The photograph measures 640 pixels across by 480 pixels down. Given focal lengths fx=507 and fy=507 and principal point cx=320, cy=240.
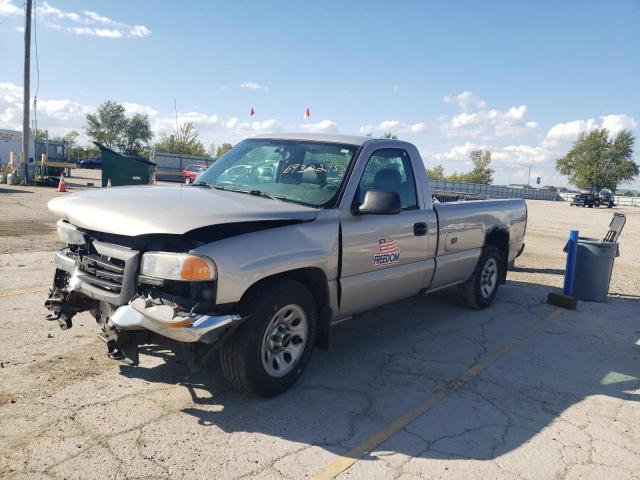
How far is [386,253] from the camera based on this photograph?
446 cm

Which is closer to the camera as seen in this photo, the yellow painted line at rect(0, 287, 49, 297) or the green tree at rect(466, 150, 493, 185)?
the yellow painted line at rect(0, 287, 49, 297)

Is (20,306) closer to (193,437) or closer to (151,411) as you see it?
(151,411)

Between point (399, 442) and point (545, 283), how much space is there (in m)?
6.34

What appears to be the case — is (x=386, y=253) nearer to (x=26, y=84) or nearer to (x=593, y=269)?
(x=593, y=269)

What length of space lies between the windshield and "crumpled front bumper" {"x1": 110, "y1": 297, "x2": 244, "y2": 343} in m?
1.38

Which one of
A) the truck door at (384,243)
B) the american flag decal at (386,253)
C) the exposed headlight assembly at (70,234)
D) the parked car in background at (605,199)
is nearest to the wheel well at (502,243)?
the truck door at (384,243)

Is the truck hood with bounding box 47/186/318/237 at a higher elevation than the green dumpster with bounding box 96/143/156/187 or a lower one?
lower

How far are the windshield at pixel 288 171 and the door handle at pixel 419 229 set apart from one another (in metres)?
0.97

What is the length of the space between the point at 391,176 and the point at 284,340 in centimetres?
197

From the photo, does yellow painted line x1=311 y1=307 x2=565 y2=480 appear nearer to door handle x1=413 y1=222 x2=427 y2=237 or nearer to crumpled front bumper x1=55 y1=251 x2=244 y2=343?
crumpled front bumper x1=55 y1=251 x2=244 y2=343

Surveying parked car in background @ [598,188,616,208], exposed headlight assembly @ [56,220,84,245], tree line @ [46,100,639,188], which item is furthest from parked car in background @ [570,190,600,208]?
exposed headlight assembly @ [56,220,84,245]

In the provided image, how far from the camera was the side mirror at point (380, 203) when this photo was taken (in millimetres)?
3920

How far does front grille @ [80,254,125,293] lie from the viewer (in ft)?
10.9

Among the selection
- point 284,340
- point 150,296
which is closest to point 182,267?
point 150,296
